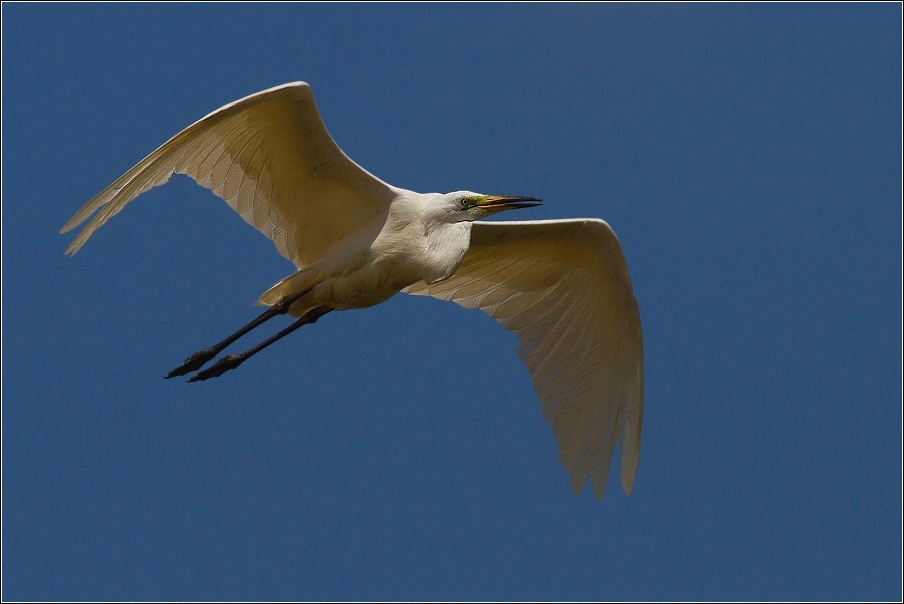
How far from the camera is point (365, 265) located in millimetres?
10617

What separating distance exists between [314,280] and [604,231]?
8.64 feet

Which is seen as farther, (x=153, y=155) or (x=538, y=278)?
(x=538, y=278)

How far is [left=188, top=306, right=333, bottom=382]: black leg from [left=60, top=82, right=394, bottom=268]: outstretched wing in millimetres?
458

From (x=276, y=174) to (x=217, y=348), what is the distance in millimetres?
1598

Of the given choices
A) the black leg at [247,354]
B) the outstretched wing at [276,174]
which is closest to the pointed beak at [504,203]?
the outstretched wing at [276,174]

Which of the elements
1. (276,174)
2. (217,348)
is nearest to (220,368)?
(217,348)

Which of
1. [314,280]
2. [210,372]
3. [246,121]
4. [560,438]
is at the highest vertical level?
[246,121]

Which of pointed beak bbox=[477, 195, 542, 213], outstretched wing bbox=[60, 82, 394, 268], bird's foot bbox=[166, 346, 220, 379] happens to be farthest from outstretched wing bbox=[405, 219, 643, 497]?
bird's foot bbox=[166, 346, 220, 379]

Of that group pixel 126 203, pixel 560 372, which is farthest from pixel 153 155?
pixel 560 372

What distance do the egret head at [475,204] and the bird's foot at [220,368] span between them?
2.28 m

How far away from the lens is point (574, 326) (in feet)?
40.3

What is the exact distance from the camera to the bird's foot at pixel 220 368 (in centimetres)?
1111

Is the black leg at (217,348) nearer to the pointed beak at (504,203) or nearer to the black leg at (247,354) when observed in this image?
the black leg at (247,354)

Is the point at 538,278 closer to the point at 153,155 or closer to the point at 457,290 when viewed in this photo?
the point at 457,290
